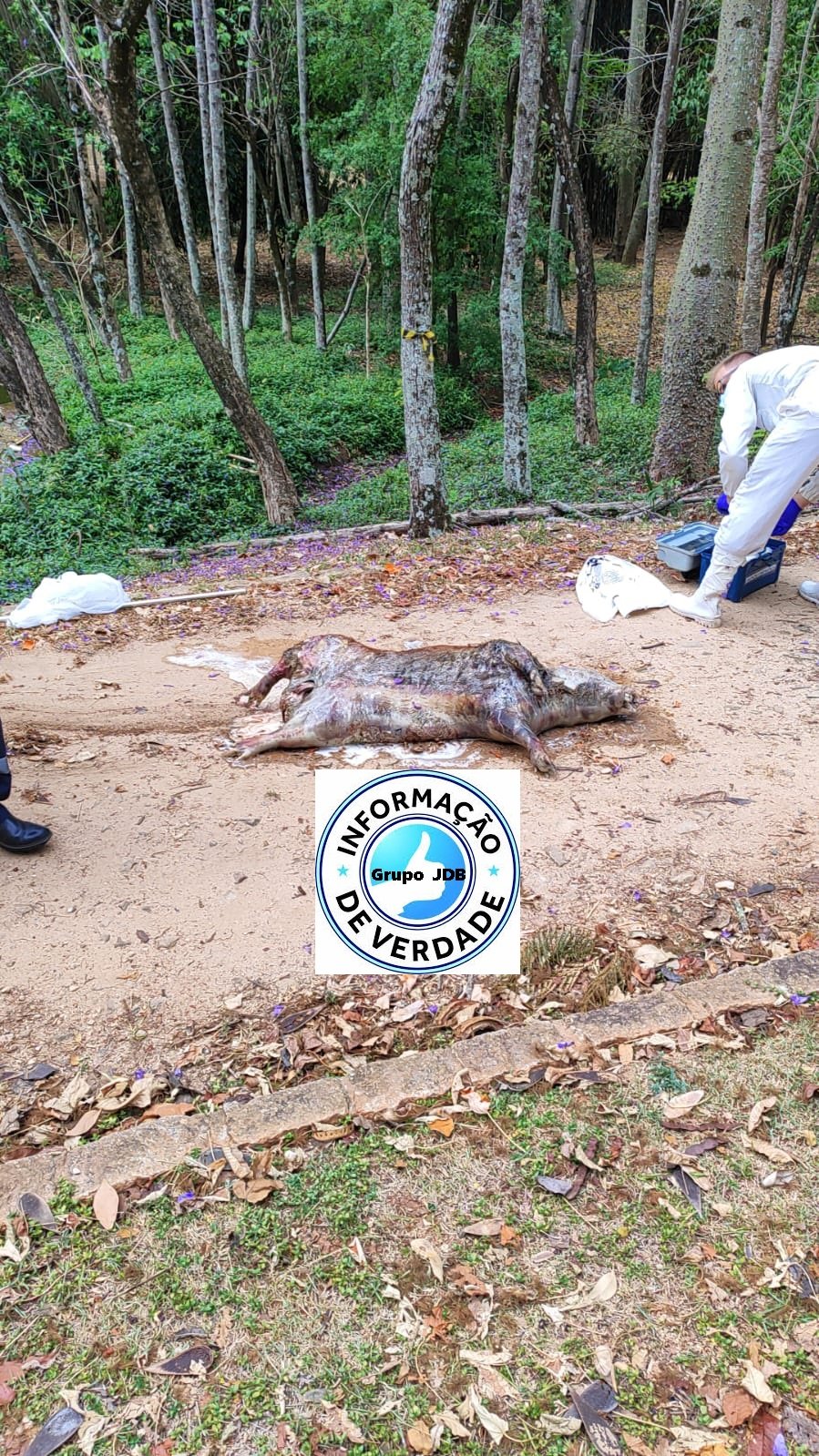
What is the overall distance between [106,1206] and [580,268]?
37.8 feet

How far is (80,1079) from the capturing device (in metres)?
2.80

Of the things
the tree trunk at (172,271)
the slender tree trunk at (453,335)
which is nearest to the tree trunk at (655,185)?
the slender tree trunk at (453,335)

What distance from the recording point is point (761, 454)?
5211mm

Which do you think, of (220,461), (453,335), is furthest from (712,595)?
(453,335)

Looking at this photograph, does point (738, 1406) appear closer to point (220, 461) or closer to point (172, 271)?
point (172, 271)

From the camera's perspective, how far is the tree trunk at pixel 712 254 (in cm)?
758

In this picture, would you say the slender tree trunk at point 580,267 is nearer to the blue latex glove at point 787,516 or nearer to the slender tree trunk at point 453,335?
the slender tree trunk at point 453,335

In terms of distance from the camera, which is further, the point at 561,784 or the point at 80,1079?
the point at 561,784

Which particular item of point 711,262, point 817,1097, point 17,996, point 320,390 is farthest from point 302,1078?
point 320,390

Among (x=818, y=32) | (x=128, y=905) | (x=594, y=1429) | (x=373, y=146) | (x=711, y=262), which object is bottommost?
(x=128, y=905)

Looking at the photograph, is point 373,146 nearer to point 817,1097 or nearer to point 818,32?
point 818,32

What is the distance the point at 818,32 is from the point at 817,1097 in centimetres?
1654

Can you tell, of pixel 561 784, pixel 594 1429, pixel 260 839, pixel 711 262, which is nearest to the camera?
pixel 594 1429

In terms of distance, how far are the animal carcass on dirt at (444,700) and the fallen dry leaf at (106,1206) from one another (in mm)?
2516
